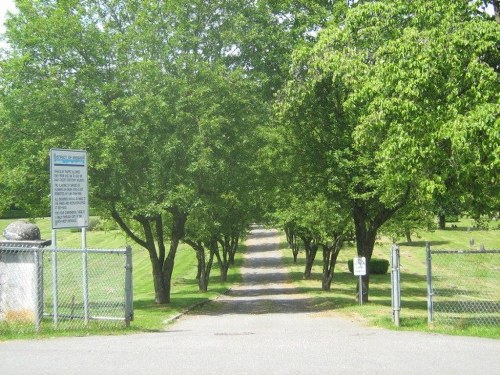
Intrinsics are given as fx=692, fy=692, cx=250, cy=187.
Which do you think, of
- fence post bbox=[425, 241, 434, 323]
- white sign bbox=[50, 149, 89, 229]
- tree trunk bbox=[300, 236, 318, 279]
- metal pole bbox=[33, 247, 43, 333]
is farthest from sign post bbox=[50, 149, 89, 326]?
tree trunk bbox=[300, 236, 318, 279]

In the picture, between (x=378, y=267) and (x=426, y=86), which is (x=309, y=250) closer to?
(x=378, y=267)

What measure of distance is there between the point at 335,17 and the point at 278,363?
54.7 feet

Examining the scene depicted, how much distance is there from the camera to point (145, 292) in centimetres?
4075

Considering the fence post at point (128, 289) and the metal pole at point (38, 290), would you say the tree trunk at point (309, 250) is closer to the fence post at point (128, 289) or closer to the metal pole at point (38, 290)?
the fence post at point (128, 289)

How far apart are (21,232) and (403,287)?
29801mm

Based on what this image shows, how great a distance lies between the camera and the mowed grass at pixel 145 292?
1310 cm

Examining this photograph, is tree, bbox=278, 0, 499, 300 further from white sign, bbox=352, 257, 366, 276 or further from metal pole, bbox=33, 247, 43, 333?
white sign, bbox=352, 257, 366, 276

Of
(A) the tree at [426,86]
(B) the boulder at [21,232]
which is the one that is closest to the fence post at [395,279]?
(A) the tree at [426,86]

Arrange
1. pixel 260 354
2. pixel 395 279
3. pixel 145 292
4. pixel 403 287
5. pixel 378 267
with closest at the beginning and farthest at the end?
pixel 260 354 → pixel 395 279 → pixel 145 292 → pixel 403 287 → pixel 378 267

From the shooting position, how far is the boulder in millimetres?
15547

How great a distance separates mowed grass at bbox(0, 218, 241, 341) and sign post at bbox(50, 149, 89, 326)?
43.0 inches

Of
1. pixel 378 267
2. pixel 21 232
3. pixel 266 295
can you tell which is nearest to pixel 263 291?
pixel 266 295

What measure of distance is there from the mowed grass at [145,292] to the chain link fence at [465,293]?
6.32 meters

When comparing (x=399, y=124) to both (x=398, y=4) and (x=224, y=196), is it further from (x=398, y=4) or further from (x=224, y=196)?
(x=224, y=196)
